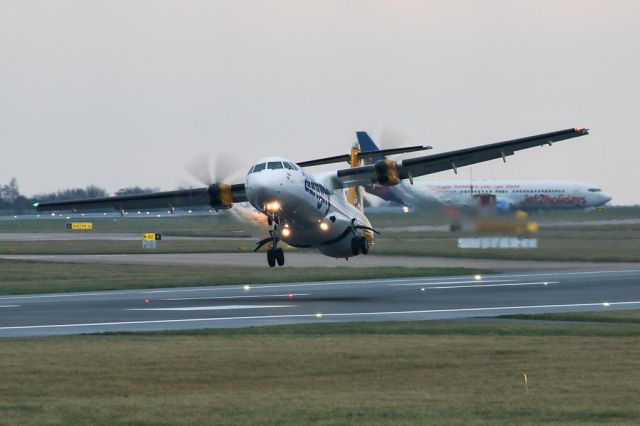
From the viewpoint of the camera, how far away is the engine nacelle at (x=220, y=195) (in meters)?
45.6

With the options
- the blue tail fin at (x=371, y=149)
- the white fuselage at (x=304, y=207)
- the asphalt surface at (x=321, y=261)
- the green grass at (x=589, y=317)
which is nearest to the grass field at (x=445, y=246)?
the asphalt surface at (x=321, y=261)

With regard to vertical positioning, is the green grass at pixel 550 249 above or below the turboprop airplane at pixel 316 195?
below

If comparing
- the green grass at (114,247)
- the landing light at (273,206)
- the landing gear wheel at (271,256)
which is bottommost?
the landing gear wheel at (271,256)

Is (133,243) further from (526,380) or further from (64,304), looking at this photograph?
(526,380)

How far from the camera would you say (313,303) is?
35000mm

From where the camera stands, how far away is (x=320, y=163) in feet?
158

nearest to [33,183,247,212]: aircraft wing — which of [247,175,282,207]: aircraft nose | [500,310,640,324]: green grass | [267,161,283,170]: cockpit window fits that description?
[267,161,283,170]: cockpit window

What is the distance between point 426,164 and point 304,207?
764 cm

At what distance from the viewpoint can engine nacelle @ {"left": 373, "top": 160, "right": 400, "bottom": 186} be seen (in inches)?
1796

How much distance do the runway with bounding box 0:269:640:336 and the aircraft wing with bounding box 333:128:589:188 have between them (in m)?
4.33

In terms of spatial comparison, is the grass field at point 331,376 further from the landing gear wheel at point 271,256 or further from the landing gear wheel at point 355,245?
the landing gear wheel at point 355,245

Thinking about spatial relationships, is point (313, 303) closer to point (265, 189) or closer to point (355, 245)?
point (265, 189)

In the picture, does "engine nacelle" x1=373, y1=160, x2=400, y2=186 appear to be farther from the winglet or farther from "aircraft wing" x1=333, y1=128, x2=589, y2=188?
the winglet

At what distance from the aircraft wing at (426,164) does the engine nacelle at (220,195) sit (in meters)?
4.38
